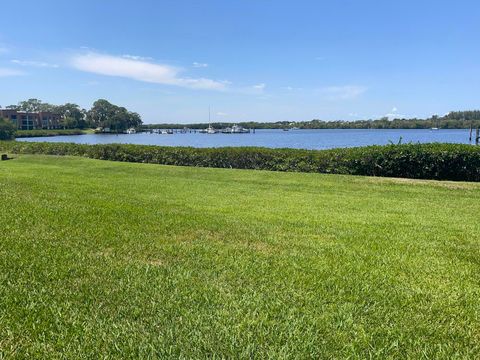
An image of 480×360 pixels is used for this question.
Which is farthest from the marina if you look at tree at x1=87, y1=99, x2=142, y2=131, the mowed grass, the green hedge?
tree at x1=87, y1=99, x2=142, y2=131

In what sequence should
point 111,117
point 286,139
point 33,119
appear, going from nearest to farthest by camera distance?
point 286,139 → point 33,119 → point 111,117

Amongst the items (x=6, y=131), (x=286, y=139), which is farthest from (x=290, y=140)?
(x=6, y=131)

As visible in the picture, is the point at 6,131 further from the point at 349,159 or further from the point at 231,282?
the point at 231,282

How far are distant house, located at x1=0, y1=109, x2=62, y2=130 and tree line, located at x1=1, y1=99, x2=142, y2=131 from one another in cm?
269

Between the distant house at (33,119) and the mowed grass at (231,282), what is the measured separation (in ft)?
413

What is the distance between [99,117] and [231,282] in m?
152

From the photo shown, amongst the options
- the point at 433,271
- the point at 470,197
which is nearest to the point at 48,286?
the point at 433,271

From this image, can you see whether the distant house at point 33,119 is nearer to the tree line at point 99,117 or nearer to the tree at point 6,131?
the tree line at point 99,117

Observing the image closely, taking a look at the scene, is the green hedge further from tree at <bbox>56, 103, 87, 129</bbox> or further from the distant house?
tree at <bbox>56, 103, 87, 129</bbox>

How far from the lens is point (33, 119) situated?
129875 millimetres

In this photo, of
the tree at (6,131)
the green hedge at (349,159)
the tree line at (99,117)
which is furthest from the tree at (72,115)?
the green hedge at (349,159)

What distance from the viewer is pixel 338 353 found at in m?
2.92

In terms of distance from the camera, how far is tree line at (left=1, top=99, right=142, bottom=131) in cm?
13700

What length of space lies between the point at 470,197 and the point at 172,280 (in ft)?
33.3
